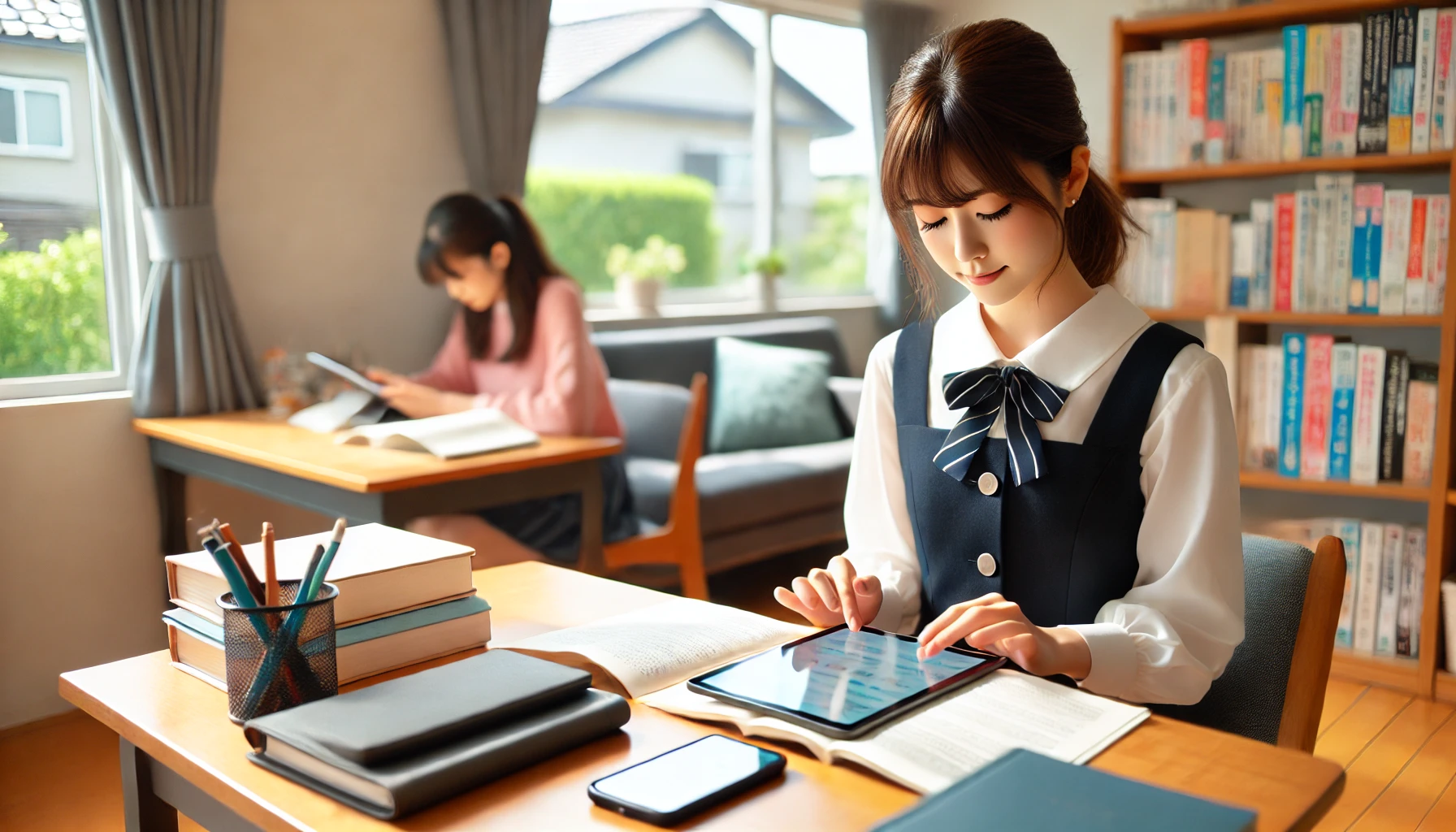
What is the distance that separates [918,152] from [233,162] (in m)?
2.56

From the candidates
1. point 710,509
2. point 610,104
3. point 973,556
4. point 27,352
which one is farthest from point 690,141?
point 973,556

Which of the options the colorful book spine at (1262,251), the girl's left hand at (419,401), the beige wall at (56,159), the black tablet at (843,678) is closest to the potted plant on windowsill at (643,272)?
the girl's left hand at (419,401)

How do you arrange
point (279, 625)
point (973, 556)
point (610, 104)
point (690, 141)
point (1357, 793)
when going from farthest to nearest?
1. point (690, 141)
2. point (610, 104)
3. point (1357, 793)
4. point (973, 556)
5. point (279, 625)

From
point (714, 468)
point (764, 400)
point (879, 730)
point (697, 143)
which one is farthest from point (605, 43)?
point (879, 730)

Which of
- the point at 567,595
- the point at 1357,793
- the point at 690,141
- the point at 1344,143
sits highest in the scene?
the point at 690,141

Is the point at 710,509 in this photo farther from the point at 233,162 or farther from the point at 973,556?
the point at 973,556

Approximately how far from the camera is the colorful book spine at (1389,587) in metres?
3.04

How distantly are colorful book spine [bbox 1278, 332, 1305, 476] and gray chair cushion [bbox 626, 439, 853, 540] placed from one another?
1.38 meters

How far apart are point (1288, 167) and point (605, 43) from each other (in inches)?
98.9

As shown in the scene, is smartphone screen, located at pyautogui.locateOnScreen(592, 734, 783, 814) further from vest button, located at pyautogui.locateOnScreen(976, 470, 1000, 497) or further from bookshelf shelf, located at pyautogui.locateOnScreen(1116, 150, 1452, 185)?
bookshelf shelf, located at pyautogui.locateOnScreen(1116, 150, 1452, 185)

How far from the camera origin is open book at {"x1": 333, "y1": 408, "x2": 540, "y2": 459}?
234 cm

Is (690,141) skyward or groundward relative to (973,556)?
skyward

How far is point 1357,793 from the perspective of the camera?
7.79ft

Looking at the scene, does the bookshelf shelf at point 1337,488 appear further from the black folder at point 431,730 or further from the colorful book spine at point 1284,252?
the black folder at point 431,730
